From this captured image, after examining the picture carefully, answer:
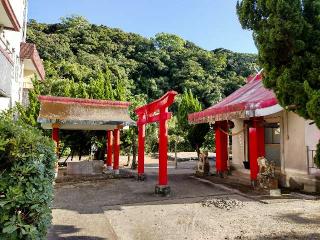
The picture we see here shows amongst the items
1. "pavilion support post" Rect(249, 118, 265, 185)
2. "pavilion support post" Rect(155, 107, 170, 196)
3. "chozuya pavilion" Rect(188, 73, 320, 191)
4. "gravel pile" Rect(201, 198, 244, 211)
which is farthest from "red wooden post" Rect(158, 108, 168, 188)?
"pavilion support post" Rect(249, 118, 265, 185)

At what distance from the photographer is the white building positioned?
33.1ft

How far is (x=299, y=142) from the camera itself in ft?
39.7

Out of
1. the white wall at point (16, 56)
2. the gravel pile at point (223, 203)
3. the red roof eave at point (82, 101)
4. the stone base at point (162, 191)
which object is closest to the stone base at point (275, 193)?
the gravel pile at point (223, 203)

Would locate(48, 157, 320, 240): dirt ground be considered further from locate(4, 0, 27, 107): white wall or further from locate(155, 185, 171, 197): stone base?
locate(4, 0, 27, 107): white wall

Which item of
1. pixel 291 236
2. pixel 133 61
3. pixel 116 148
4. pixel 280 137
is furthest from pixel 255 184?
pixel 133 61

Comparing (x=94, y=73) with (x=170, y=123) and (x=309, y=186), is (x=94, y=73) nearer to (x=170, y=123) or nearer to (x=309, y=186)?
(x=170, y=123)

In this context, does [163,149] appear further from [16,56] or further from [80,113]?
[16,56]

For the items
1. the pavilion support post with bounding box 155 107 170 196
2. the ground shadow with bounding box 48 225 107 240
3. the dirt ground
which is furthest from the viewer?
the pavilion support post with bounding box 155 107 170 196

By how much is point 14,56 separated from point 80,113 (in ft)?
14.9

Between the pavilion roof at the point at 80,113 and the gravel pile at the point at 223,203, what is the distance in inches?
286

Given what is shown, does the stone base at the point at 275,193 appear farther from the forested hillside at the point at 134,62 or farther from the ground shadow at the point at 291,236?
the forested hillside at the point at 134,62

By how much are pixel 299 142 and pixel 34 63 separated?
1617 cm

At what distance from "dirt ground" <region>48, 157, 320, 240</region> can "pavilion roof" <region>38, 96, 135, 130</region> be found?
13.0ft

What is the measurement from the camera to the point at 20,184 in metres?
3.75
